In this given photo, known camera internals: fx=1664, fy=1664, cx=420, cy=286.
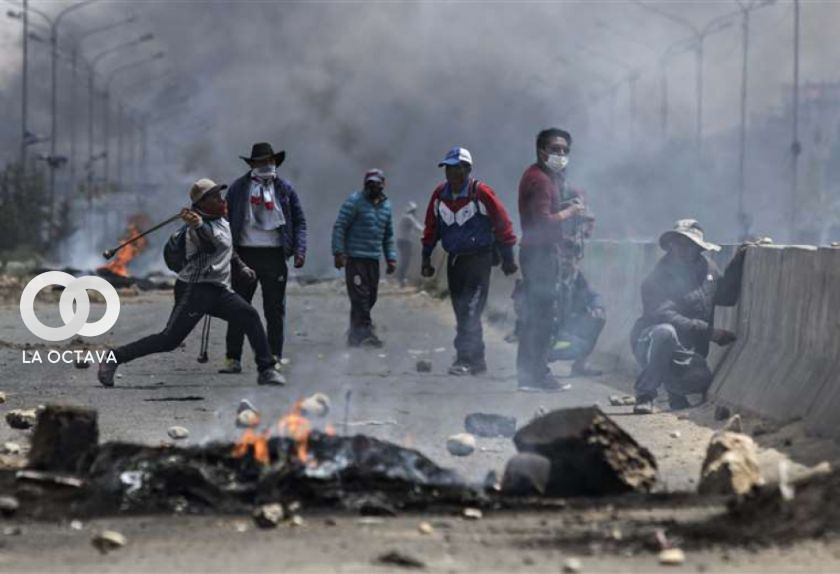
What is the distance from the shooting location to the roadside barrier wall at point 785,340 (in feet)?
28.7

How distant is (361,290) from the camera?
16641 millimetres

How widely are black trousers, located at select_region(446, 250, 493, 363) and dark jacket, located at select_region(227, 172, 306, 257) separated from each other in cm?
124

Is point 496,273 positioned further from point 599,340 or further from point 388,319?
point 599,340

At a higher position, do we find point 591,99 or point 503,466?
point 591,99

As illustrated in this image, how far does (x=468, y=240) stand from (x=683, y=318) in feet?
10.1

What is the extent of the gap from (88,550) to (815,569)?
2.58 m

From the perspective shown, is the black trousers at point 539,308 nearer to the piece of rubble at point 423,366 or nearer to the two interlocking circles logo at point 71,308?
the piece of rubble at point 423,366

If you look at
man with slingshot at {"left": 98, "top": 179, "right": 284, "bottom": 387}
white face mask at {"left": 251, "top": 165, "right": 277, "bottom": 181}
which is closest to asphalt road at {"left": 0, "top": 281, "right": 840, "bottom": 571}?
man with slingshot at {"left": 98, "top": 179, "right": 284, "bottom": 387}

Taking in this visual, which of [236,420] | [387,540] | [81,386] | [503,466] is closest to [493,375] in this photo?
[81,386]

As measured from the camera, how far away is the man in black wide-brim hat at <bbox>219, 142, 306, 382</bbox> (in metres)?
13.1

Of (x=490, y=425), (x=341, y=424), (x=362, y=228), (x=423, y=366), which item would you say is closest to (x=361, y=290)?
(x=362, y=228)

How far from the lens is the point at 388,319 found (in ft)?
74.8

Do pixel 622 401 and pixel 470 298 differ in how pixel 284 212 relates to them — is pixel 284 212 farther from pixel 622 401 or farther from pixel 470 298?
pixel 622 401

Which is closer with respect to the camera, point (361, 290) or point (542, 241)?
point (542, 241)
